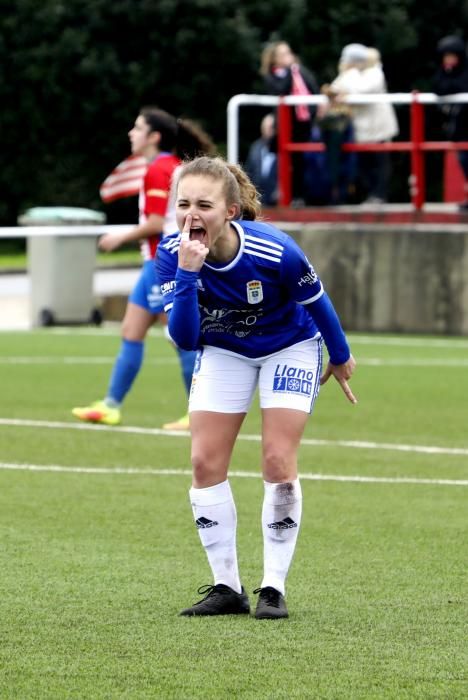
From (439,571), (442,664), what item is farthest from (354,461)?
(442,664)

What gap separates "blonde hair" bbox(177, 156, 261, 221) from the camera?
601 centimetres

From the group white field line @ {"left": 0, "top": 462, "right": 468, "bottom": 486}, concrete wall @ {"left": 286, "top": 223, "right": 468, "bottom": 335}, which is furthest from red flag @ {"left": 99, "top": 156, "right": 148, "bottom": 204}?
white field line @ {"left": 0, "top": 462, "right": 468, "bottom": 486}

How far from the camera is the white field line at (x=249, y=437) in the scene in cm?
1086

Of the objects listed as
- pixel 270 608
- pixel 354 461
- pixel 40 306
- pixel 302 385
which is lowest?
pixel 40 306

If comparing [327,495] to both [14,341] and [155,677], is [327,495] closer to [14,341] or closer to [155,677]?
[155,677]

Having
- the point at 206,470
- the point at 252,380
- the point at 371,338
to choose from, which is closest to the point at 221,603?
the point at 206,470

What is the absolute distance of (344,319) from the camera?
20.0 m

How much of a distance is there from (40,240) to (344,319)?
4153 mm

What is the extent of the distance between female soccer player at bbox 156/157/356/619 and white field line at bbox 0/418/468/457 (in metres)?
4.47

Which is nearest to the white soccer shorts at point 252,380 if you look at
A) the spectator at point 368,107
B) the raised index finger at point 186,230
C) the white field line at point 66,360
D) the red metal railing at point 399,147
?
the raised index finger at point 186,230

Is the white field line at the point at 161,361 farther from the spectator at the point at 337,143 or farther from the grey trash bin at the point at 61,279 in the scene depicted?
the grey trash bin at the point at 61,279

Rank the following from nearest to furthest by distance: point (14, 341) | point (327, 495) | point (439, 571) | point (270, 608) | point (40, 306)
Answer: point (270, 608)
point (439, 571)
point (327, 495)
point (14, 341)
point (40, 306)

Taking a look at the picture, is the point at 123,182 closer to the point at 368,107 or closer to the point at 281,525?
the point at 368,107

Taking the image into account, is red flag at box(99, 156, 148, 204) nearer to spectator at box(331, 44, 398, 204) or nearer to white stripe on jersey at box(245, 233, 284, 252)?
spectator at box(331, 44, 398, 204)
